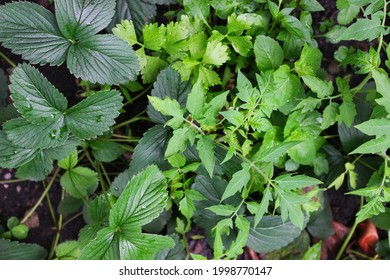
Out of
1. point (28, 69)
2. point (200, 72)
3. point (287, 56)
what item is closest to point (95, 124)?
point (28, 69)

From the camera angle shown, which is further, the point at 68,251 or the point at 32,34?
the point at 68,251

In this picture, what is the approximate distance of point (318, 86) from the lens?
1.17 metres

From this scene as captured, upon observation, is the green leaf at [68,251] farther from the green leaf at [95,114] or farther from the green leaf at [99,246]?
the green leaf at [95,114]

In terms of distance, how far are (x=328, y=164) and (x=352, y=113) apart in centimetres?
26

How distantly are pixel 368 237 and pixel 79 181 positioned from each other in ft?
3.28

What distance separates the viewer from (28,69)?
1.09 metres

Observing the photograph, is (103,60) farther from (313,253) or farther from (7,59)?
(313,253)

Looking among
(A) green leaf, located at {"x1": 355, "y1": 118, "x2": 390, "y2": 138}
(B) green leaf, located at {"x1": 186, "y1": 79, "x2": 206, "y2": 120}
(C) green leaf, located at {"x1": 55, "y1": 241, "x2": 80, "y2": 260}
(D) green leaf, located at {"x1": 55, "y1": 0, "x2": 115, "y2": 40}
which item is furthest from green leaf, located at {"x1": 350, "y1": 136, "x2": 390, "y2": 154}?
(C) green leaf, located at {"x1": 55, "y1": 241, "x2": 80, "y2": 260}

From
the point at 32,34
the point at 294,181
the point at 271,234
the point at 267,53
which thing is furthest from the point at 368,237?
the point at 32,34

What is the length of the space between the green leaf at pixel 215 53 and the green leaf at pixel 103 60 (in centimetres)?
19

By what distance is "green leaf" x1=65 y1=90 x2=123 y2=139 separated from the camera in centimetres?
112

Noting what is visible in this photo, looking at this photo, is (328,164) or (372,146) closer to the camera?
(372,146)

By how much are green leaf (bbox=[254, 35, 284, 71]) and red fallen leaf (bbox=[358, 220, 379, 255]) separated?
694 mm

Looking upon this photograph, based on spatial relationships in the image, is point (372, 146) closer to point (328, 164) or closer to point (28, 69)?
point (328, 164)
